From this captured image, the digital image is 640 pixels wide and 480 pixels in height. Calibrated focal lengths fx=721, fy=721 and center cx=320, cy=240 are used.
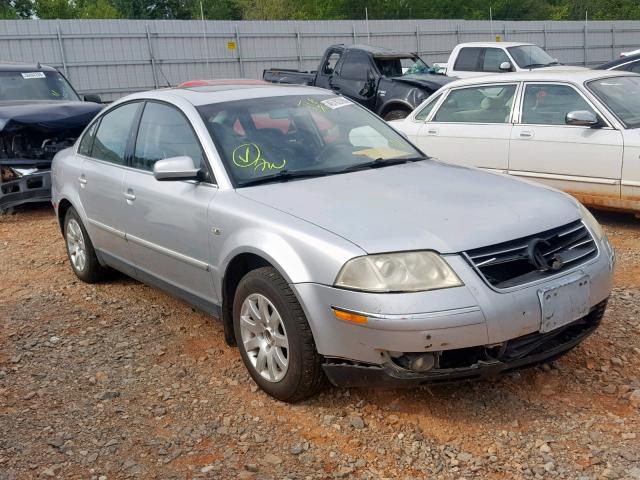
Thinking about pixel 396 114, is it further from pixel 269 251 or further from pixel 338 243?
pixel 338 243

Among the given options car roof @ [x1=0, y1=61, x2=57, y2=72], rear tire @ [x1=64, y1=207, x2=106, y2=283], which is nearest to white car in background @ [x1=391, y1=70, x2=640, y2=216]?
rear tire @ [x1=64, y1=207, x2=106, y2=283]

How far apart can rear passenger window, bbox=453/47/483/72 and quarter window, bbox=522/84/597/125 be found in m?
8.42

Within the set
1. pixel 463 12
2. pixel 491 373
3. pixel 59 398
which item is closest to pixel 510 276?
pixel 491 373

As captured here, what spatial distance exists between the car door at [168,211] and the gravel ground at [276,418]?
1.53 ft

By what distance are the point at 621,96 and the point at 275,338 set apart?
4.94m

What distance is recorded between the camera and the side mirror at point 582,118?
6531 millimetres

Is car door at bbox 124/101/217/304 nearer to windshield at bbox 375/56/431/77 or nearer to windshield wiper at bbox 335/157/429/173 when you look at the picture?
windshield wiper at bbox 335/157/429/173

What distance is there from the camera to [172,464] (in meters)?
3.19

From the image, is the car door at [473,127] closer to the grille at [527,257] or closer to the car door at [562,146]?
the car door at [562,146]

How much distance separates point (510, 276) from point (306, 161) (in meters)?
1.50

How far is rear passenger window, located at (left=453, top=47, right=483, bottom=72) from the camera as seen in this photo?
50.4ft

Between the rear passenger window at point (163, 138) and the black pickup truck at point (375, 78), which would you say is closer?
the rear passenger window at point (163, 138)

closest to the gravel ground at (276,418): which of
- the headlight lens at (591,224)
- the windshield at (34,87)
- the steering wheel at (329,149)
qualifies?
the headlight lens at (591,224)

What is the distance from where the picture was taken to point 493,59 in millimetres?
15109
